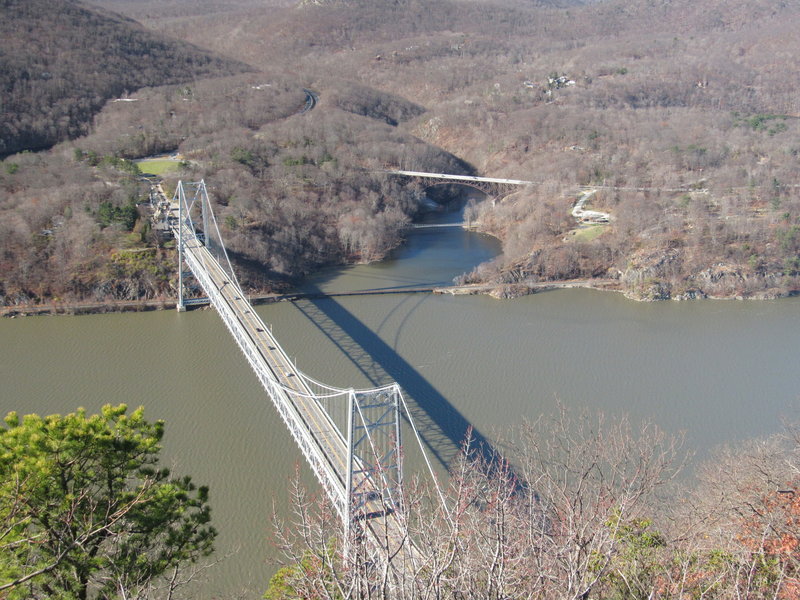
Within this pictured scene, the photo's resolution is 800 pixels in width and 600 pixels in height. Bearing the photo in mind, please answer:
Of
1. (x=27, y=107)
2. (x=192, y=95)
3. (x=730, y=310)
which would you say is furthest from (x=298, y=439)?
(x=192, y=95)

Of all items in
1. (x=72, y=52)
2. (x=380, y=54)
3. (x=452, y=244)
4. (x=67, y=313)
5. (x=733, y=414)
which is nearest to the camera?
(x=733, y=414)

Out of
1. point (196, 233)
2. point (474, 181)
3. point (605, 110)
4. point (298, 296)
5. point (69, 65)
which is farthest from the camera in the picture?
point (605, 110)

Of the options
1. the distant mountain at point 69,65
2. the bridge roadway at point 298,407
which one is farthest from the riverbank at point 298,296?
the distant mountain at point 69,65

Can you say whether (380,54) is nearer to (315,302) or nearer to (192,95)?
(192,95)

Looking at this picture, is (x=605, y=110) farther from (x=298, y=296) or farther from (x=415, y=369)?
(x=415, y=369)

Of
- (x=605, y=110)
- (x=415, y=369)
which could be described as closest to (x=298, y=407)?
(x=415, y=369)

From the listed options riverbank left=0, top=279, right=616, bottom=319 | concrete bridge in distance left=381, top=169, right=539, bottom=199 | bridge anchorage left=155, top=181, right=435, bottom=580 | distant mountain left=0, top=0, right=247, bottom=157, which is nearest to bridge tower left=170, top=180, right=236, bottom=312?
bridge anchorage left=155, top=181, right=435, bottom=580
